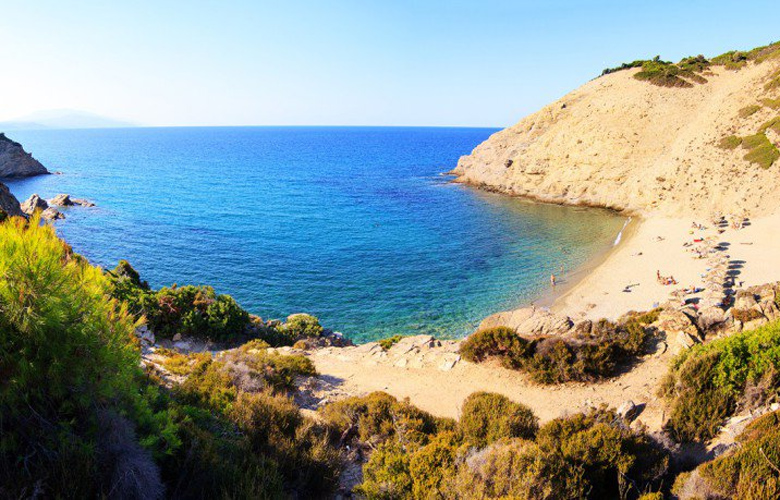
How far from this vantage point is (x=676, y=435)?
9.53m

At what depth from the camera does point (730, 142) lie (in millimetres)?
48906

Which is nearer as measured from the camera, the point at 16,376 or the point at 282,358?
the point at 16,376

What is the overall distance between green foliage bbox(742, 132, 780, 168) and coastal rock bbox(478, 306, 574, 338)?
40.1 m

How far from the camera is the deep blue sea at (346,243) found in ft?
98.3

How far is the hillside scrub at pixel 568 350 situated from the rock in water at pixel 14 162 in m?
104

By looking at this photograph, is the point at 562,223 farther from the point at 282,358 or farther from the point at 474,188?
the point at 282,358

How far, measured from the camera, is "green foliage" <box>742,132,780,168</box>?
43472 mm

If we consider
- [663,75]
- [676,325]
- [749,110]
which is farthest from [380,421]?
[663,75]

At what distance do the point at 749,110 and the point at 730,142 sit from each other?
618cm

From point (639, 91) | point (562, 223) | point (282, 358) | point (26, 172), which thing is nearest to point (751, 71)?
point (639, 91)

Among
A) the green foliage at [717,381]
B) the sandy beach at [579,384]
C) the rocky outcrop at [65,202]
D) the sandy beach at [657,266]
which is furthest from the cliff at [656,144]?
the rocky outcrop at [65,202]

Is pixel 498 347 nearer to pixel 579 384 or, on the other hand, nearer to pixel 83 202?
pixel 579 384

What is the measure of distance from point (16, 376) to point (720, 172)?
58.4 metres

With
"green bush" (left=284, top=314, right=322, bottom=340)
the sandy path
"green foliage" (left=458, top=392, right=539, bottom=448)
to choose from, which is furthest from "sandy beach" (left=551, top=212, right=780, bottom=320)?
"green foliage" (left=458, top=392, right=539, bottom=448)
